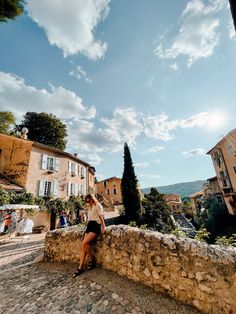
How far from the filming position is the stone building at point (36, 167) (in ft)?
49.0

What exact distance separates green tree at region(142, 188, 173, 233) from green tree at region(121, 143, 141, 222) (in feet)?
3.09

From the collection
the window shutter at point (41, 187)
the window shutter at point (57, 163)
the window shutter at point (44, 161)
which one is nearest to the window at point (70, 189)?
the window shutter at point (57, 163)

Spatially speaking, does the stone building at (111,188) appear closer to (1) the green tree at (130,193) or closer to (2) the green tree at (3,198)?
(1) the green tree at (130,193)

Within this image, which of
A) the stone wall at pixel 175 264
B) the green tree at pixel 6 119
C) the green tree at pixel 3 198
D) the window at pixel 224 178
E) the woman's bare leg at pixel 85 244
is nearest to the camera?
the stone wall at pixel 175 264

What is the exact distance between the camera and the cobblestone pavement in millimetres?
2437

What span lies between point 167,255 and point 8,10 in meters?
8.09

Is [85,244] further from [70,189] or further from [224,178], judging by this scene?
[224,178]

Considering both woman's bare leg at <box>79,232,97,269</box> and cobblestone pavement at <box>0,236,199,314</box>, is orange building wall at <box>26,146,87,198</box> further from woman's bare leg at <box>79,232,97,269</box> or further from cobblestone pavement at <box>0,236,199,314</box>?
woman's bare leg at <box>79,232,97,269</box>

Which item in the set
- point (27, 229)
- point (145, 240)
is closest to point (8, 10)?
point (145, 240)

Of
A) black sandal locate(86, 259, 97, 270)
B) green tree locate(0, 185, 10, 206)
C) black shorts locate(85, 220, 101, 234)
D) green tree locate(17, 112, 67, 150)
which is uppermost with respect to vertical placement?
green tree locate(17, 112, 67, 150)

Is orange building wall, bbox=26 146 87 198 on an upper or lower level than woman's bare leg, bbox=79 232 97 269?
upper

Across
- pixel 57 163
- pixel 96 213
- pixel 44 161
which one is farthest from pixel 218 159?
pixel 96 213

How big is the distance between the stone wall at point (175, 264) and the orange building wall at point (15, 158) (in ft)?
46.3

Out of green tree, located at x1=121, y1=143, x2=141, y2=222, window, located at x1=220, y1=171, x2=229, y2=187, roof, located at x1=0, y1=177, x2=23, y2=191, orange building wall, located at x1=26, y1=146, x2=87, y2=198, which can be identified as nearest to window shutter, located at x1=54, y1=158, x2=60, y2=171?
orange building wall, located at x1=26, y1=146, x2=87, y2=198
